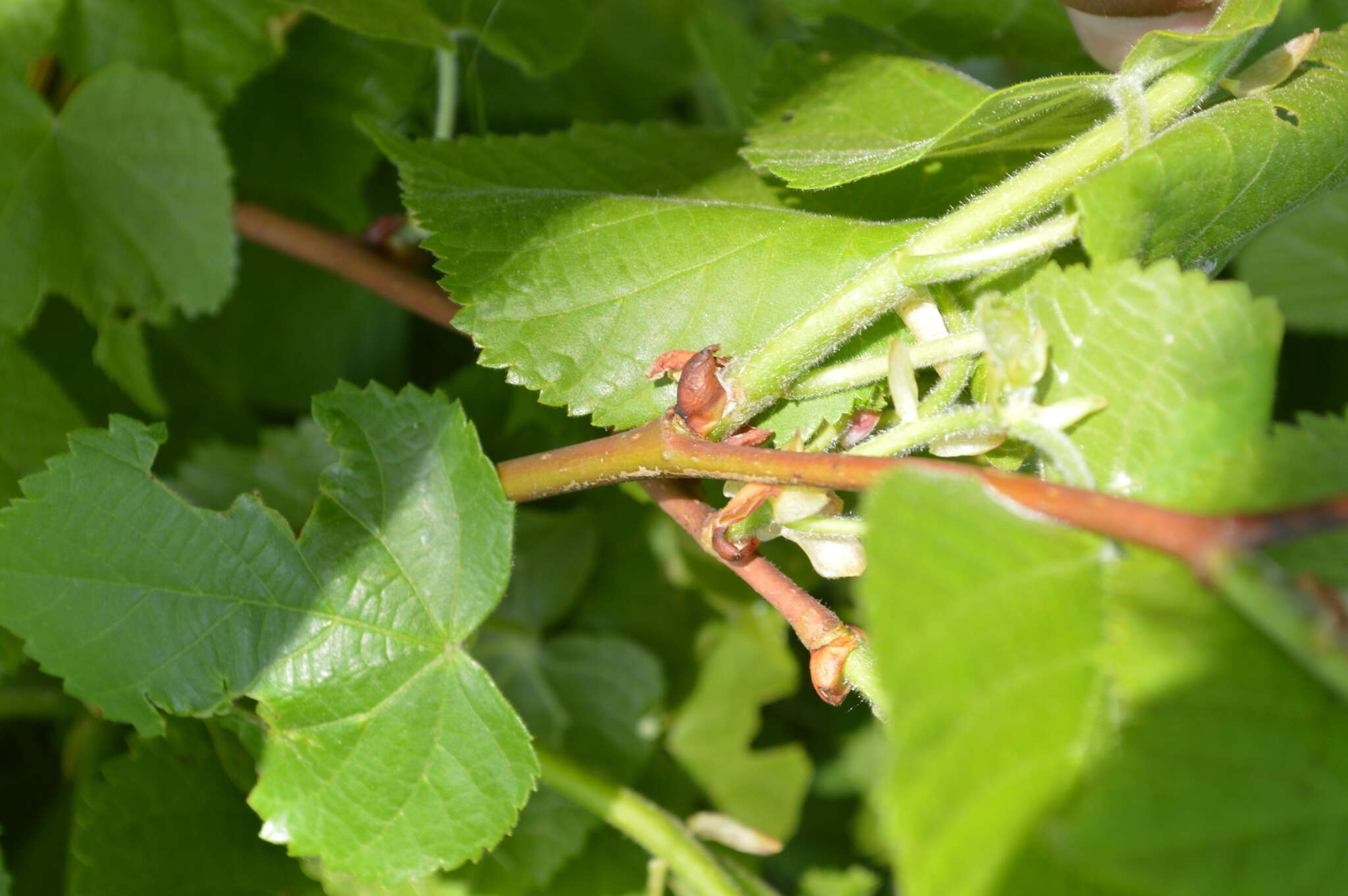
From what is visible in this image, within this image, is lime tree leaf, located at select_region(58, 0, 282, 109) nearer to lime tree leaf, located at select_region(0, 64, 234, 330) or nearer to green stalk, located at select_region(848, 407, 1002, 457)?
lime tree leaf, located at select_region(0, 64, 234, 330)

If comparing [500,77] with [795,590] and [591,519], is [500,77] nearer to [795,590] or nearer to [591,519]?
[591,519]

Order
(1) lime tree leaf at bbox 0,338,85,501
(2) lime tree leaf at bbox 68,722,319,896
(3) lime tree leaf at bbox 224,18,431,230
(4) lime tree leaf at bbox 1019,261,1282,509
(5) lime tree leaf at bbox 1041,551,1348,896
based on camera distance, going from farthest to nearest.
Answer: (3) lime tree leaf at bbox 224,18,431,230
(1) lime tree leaf at bbox 0,338,85,501
(2) lime tree leaf at bbox 68,722,319,896
(4) lime tree leaf at bbox 1019,261,1282,509
(5) lime tree leaf at bbox 1041,551,1348,896

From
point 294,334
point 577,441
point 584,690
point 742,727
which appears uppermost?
point 577,441

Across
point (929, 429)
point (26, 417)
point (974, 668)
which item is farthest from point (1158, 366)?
point (26, 417)

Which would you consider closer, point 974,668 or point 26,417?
point 974,668

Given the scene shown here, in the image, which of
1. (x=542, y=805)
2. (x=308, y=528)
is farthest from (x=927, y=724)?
(x=542, y=805)

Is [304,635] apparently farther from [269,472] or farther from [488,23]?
[488,23]

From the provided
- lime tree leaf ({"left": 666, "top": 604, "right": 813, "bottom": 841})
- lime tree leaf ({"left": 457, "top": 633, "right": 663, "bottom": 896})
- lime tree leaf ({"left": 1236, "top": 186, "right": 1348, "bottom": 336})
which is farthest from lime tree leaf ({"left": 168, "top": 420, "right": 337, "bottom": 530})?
lime tree leaf ({"left": 1236, "top": 186, "right": 1348, "bottom": 336})
